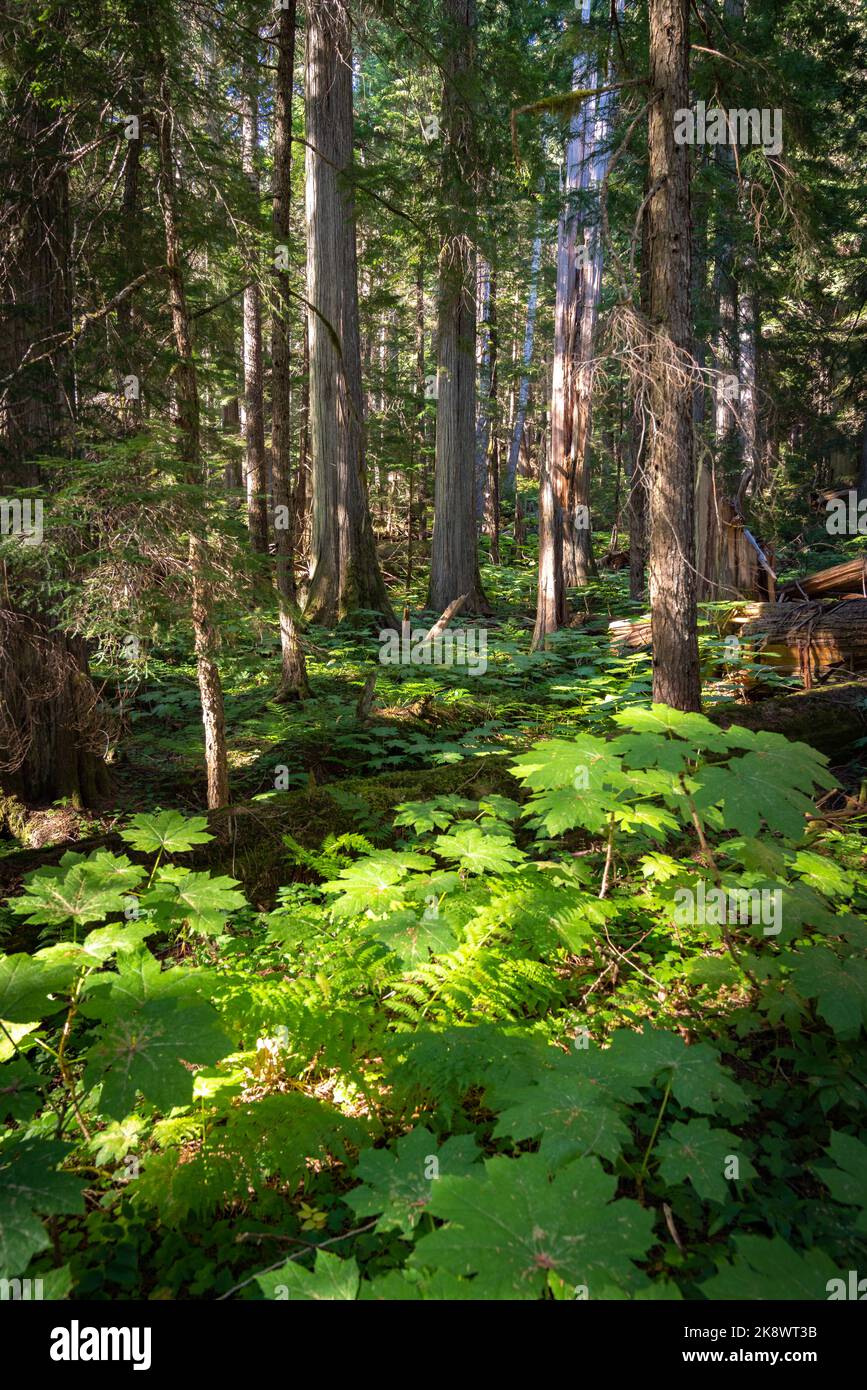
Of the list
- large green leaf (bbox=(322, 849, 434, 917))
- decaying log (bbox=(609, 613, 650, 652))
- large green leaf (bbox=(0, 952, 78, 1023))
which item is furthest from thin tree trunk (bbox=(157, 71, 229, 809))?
decaying log (bbox=(609, 613, 650, 652))

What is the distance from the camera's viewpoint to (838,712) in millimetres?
5719

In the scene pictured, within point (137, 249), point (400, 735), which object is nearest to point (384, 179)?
point (137, 249)

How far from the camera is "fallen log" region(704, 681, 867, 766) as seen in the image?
5508 mm

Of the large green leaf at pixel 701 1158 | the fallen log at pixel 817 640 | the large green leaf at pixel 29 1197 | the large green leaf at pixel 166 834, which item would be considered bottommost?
the large green leaf at pixel 701 1158

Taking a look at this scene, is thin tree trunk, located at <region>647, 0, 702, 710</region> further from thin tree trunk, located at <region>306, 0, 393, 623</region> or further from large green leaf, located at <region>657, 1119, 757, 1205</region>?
thin tree trunk, located at <region>306, 0, 393, 623</region>

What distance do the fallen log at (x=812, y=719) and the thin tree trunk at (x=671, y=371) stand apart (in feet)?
4.01

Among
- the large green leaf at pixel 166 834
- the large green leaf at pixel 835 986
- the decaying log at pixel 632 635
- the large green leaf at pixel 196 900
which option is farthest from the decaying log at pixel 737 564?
the large green leaf at pixel 196 900

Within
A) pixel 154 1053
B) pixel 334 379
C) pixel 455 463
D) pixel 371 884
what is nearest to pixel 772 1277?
pixel 154 1053

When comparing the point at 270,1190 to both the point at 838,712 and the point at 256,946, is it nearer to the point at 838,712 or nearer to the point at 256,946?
the point at 256,946

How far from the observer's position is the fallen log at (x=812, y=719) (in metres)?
5.51

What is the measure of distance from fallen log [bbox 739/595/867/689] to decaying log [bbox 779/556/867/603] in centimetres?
63

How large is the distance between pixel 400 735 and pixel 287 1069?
4.04 metres

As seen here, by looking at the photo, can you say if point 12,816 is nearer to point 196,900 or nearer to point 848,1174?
point 196,900

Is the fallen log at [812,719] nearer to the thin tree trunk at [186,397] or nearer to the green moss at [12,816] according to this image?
the thin tree trunk at [186,397]
